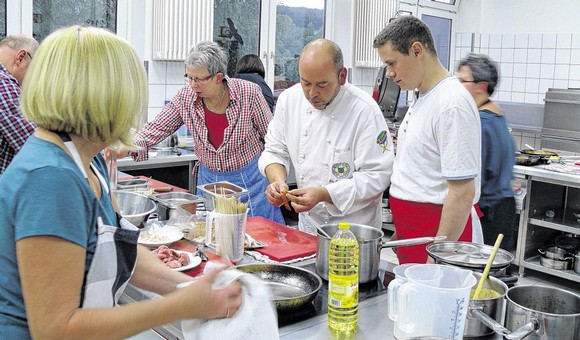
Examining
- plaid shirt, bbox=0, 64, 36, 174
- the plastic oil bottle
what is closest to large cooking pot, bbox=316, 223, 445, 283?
the plastic oil bottle

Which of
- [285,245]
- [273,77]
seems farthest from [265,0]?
[285,245]

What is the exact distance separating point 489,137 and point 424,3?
465cm

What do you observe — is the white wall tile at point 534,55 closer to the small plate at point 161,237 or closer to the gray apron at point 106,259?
the small plate at point 161,237

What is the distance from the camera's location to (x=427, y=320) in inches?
54.5

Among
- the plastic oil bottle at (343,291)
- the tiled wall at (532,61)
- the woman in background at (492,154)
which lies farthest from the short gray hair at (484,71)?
the tiled wall at (532,61)

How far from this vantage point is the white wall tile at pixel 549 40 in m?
6.79

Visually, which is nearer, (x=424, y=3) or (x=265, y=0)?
(x=265, y=0)

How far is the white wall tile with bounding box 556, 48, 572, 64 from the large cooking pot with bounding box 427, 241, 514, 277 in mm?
5721

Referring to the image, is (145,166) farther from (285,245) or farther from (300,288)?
(300,288)

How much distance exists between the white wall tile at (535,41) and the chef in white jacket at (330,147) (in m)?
5.03

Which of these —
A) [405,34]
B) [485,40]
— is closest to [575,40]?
[485,40]

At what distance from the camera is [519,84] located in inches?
282

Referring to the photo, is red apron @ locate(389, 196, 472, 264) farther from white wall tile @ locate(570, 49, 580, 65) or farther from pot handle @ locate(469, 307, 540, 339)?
white wall tile @ locate(570, 49, 580, 65)

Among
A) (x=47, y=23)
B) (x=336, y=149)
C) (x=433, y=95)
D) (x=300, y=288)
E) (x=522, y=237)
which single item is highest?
(x=47, y=23)
